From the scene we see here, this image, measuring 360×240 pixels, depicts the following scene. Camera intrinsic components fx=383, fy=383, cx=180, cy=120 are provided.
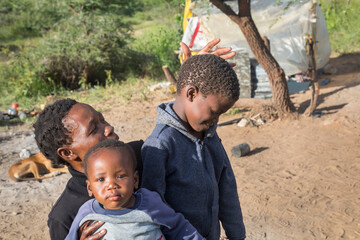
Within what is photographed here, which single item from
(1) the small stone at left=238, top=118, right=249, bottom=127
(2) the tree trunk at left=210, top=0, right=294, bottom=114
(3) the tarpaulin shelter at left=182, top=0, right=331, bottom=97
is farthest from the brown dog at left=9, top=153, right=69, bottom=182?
(3) the tarpaulin shelter at left=182, top=0, right=331, bottom=97

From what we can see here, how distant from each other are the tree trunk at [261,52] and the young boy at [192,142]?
15.0ft

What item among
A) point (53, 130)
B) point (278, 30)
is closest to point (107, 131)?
point (53, 130)

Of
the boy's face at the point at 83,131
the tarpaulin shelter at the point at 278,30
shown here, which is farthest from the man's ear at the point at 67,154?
the tarpaulin shelter at the point at 278,30

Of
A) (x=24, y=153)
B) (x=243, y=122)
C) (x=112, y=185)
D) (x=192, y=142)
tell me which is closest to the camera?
(x=112, y=185)

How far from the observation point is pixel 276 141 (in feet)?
19.1

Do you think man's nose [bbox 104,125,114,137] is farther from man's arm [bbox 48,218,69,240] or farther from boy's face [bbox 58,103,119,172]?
man's arm [bbox 48,218,69,240]

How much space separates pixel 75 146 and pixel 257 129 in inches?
201

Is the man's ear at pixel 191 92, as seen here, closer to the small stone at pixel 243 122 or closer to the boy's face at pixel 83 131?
the boy's face at pixel 83 131

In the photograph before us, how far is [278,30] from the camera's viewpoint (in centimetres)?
800

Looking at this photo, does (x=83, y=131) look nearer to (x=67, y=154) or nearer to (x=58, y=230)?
(x=67, y=154)

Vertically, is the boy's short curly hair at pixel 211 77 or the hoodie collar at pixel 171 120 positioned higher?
the boy's short curly hair at pixel 211 77

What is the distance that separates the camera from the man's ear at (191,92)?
1.54m

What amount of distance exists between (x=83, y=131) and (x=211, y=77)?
1.84ft

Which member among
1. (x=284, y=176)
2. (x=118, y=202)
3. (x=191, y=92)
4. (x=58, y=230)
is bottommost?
(x=284, y=176)
